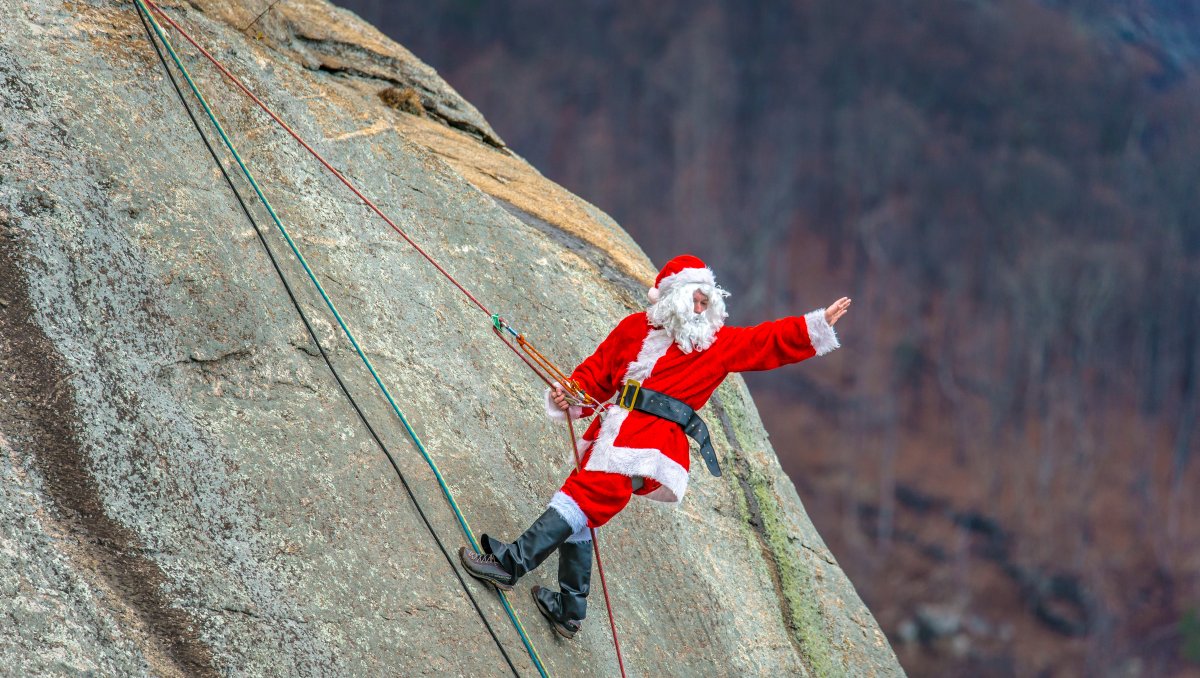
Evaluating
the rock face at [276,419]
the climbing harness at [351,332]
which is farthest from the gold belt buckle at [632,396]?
the rock face at [276,419]

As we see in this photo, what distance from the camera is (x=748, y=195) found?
2791 centimetres

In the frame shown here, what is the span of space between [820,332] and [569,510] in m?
1.22

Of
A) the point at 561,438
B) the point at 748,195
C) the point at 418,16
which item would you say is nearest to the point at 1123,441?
the point at 748,195

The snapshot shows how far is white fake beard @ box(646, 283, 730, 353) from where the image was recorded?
4.91m

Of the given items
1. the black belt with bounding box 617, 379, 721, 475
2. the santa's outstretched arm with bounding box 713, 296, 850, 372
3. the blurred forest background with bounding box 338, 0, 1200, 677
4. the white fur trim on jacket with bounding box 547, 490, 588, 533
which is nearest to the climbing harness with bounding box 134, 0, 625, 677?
the white fur trim on jacket with bounding box 547, 490, 588, 533

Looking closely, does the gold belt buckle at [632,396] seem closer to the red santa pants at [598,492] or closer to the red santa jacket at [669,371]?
the red santa jacket at [669,371]

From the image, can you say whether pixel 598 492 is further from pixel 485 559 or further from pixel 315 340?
pixel 315 340

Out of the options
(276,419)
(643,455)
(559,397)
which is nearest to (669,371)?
(643,455)

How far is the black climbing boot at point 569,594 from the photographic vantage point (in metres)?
4.86

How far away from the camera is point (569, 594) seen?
4.86 meters

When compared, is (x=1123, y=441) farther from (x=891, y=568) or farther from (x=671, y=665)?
(x=671, y=665)

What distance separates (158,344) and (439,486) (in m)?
1.21

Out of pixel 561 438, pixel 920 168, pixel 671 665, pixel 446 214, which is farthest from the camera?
pixel 920 168

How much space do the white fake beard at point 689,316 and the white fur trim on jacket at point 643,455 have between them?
3.6 inches
